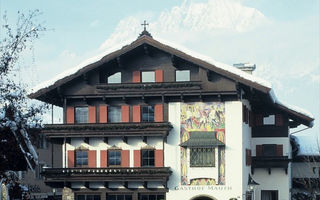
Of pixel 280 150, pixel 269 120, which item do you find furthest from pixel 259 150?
pixel 269 120

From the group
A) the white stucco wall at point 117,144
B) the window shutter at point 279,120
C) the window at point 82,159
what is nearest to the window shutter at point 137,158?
the white stucco wall at point 117,144

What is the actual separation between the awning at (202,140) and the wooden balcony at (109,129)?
1312mm

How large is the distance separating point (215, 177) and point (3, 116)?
1767 cm

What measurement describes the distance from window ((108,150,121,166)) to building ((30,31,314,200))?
0.18ft

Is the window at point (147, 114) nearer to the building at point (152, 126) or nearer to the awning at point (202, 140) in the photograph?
the building at point (152, 126)

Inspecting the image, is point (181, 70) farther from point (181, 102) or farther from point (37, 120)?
point (37, 120)

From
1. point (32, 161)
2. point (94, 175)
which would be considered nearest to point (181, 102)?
point (94, 175)

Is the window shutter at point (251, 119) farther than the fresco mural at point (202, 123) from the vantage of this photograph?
Yes

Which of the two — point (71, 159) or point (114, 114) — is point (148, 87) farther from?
point (71, 159)

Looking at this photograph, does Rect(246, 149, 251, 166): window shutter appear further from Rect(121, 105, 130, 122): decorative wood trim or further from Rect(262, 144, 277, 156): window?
Rect(121, 105, 130, 122): decorative wood trim

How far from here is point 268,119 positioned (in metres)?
36.8

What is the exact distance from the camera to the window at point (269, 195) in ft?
119

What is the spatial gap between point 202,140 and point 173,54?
4.92 metres

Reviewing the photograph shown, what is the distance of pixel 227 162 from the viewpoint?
104 ft
